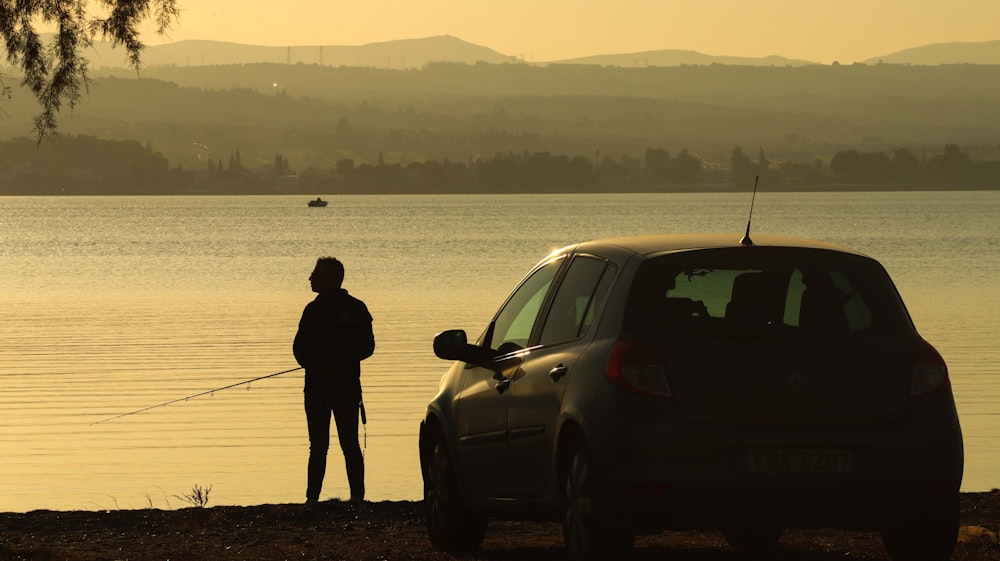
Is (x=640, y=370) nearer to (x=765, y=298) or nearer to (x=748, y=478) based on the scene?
(x=748, y=478)

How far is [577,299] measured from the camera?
27.1 feet

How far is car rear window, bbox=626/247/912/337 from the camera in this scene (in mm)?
7426

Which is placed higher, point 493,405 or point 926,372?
point 926,372

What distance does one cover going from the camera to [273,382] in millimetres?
31953

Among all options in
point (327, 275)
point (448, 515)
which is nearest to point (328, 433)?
point (327, 275)

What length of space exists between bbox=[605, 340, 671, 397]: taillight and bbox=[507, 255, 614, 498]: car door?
379mm

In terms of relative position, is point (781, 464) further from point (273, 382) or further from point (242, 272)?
point (242, 272)

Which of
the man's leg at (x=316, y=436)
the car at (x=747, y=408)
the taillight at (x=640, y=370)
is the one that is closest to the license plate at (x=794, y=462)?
the car at (x=747, y=408)

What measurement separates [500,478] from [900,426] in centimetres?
216

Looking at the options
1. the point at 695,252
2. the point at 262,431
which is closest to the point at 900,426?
the point at 695,252

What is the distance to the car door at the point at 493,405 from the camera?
28.2 ft

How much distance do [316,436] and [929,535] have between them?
5952 mm

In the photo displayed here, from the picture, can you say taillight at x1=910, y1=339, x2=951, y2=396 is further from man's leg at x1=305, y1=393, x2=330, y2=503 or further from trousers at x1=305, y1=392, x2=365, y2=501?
man's leg at x1=305, y1=393, x2=330, y2=503

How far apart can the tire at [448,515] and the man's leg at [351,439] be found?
3.02 meters
